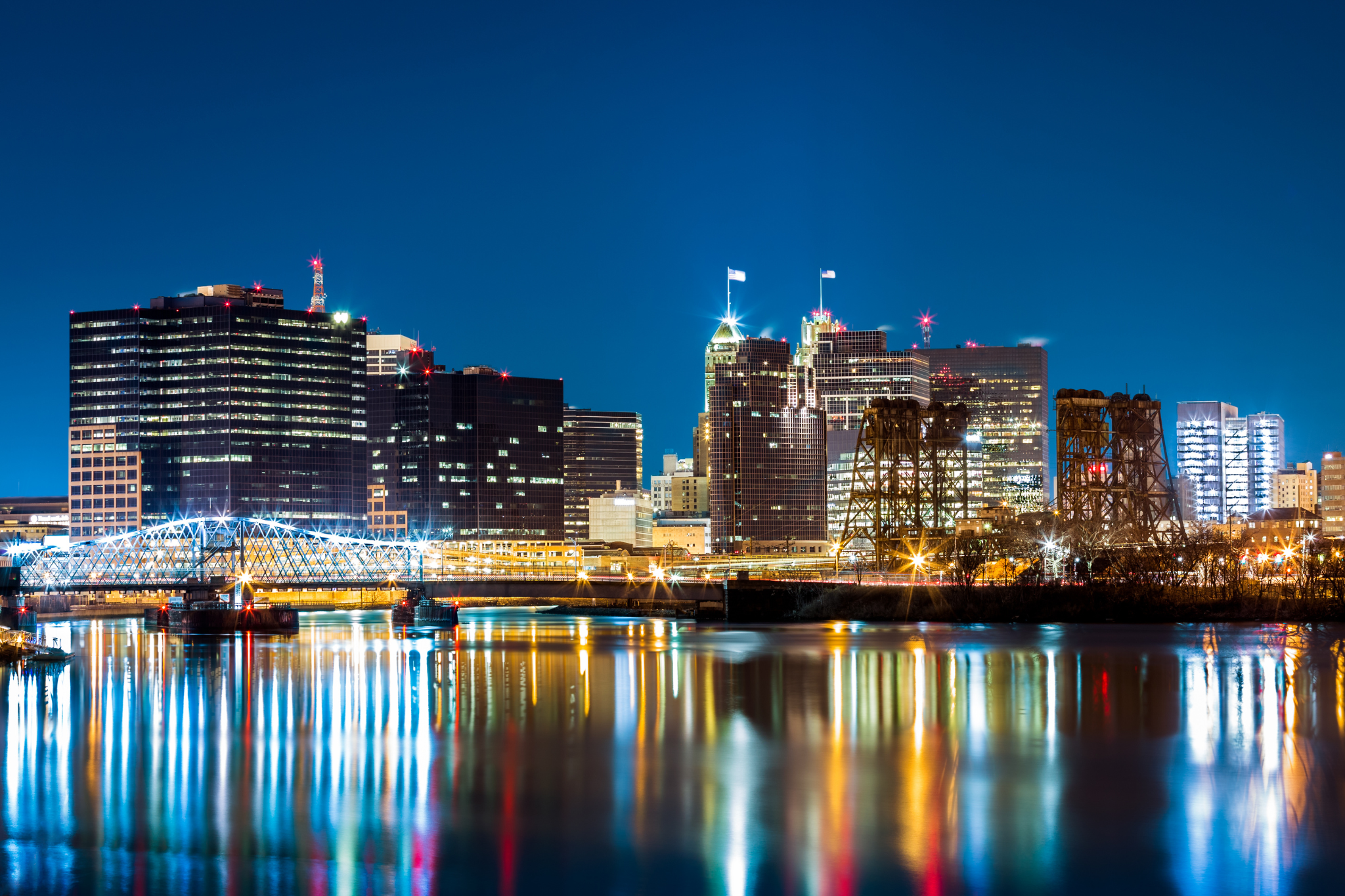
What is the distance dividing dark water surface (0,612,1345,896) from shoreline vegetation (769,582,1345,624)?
2690cm

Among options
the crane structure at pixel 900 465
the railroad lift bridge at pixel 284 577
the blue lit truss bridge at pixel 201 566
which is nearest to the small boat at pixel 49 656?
the railroad lift bridge at pixel 284 577

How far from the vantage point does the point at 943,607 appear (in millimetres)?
107312

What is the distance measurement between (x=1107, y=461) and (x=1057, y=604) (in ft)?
81.1

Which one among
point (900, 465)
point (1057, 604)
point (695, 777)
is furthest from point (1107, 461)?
point (695, 777)

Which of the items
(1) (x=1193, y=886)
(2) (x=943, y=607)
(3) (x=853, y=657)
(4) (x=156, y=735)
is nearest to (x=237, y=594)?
(2) (x=943, y=607)

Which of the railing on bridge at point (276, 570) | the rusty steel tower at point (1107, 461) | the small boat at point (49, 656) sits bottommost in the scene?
the small boat at point (49, 656)

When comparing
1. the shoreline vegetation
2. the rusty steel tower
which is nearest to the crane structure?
the rusty steel tower

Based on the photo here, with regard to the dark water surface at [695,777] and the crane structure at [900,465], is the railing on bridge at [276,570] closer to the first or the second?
the crane structure at [900,465]

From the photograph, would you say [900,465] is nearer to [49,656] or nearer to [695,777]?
[49,656]

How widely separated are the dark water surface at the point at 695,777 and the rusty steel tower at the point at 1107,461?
51.5m

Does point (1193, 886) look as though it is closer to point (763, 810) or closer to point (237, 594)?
point (763, 810)

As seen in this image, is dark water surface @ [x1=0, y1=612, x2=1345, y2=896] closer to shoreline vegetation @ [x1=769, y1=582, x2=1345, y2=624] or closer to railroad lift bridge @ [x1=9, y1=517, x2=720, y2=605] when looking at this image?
shoreline vegetation @ [x1=769, y1=582, x2=1345, y2=624]

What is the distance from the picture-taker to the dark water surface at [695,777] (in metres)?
28.2

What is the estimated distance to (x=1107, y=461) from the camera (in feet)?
410
